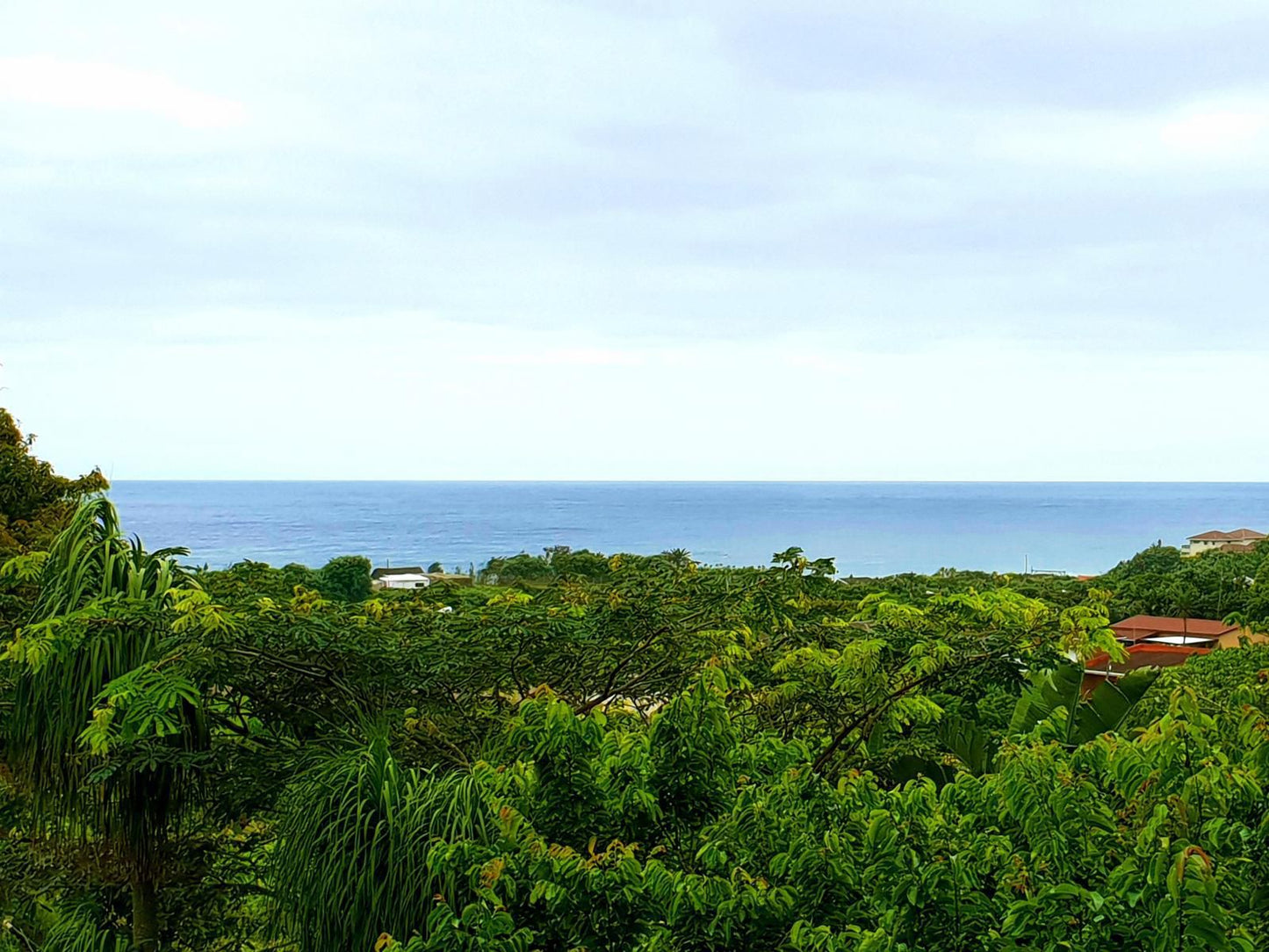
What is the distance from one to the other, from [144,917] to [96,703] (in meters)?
1.73

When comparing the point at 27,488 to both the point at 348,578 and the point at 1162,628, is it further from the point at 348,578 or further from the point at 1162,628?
the point at 348,578

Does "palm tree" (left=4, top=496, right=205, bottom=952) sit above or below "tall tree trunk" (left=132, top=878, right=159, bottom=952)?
above

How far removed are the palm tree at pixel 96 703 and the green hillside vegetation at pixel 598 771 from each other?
0.08 feet

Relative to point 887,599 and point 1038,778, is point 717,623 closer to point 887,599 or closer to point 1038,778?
point 887,599

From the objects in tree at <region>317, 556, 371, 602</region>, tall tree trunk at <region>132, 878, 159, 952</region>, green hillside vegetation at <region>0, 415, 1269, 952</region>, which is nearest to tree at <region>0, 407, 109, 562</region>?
green hillside vegetation at <region>0, 415, 1269, 952</region>

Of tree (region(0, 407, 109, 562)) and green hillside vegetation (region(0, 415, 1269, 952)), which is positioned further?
tree (region(0, 407, 109, 562))

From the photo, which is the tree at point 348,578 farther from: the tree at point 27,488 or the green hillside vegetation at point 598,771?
the green hillside vegetation at point 598,771

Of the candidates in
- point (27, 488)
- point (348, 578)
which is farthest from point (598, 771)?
point (348, 578)

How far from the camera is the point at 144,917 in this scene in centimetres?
689

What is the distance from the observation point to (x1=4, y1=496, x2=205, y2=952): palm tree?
637 centimetres

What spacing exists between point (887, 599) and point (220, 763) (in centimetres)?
459

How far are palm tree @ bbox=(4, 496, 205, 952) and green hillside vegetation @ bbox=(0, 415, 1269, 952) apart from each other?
0.02 m

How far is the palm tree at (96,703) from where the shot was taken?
20.9ft

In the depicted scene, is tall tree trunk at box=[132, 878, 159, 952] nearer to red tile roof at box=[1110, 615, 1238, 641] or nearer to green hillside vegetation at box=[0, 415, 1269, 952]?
green hillside vegetation at box=[0, 415, 1269, 952]
